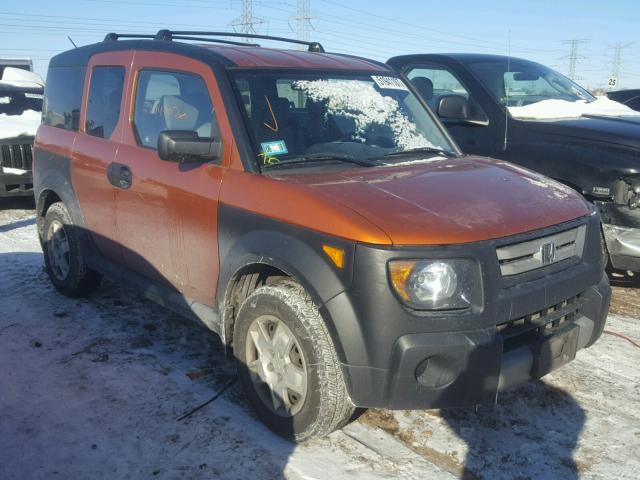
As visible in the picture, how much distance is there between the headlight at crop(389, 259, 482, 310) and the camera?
2.70 meters

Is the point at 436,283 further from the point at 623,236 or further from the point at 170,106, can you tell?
the point at 623,236

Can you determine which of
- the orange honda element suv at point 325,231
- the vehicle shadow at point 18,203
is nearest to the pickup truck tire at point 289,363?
the orange honda element suv at point 325,231

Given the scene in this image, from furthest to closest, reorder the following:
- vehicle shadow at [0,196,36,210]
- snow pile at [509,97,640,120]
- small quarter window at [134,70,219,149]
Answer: vehicle shadow at [0,196,36,210], snow pile at [509,97,640,120], small quarter window at [134,70,219,149]

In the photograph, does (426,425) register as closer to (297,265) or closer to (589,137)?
(297,265)

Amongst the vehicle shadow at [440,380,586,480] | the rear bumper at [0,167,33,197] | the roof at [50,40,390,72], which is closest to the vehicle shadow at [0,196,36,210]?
the rear bumper at [0,167,33,197]

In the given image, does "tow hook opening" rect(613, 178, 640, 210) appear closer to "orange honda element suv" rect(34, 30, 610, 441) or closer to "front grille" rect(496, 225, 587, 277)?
"orange honda element suv" rect(34, 30, 610, 441)

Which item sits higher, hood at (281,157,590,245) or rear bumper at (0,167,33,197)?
hood at (281,157,590,245)

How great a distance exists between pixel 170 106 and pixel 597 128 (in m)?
3.44

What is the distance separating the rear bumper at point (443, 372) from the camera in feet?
8.90

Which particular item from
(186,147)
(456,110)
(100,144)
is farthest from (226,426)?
(456,110)

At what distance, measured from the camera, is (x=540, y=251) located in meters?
3.03

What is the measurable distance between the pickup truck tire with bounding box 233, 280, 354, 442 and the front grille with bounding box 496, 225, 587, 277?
0.88 m

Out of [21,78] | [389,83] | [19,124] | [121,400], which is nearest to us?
[121,400]

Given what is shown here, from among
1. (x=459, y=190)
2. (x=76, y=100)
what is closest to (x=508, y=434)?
(x=459, y=190)
